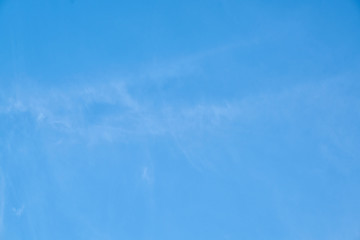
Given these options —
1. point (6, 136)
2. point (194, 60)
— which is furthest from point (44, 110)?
point (194, 60)

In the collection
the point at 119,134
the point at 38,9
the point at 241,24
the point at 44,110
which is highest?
the point at 38,9

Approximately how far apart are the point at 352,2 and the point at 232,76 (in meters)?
3.98

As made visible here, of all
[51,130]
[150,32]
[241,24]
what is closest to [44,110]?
[51,130]

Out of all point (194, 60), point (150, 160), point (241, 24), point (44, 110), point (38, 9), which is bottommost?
point (150, 160)

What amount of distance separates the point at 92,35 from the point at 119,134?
3049 mm

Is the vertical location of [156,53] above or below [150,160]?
above

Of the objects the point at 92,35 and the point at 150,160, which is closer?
the point at 150,160

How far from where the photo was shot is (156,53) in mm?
8508

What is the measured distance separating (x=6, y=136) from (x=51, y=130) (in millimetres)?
1282

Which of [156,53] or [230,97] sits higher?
[156,53]

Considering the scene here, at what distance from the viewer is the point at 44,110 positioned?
8414 millimetres

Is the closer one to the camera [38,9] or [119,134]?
[119,134]

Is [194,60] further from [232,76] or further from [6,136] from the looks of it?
[6,136]

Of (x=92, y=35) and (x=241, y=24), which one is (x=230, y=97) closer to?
(x=241, y=24)
